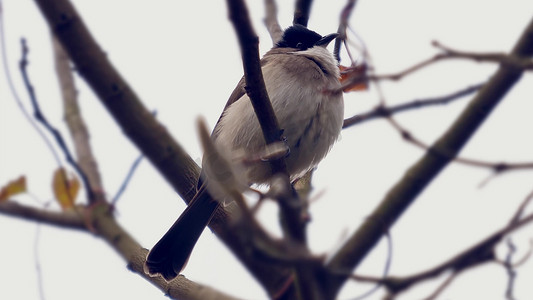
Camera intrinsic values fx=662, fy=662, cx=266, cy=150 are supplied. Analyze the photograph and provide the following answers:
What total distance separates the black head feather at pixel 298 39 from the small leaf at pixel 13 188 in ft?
11.5

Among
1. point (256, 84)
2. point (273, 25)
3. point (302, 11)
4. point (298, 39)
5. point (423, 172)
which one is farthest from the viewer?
point (298, 39)

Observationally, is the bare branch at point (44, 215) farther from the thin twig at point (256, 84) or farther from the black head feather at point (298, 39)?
the black head feather at point (298, 39)

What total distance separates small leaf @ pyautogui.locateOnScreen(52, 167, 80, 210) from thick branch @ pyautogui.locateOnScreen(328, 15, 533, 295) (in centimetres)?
123

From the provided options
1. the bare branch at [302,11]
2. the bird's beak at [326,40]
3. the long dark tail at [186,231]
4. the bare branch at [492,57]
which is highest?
the bare branch at [492,57]

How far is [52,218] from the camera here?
2.45 metres

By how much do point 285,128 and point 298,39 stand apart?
1.42 m

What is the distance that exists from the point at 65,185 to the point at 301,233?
58.5 inches

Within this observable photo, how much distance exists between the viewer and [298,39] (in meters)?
6.28

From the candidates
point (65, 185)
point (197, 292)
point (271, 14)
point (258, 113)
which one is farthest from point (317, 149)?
point (65, 185)

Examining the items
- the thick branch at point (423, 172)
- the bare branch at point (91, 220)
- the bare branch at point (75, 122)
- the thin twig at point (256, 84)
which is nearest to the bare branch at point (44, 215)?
the bare branch at point (91, 220)

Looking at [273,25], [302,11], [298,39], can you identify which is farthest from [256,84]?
[298,39]

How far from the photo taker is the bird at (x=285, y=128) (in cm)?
518

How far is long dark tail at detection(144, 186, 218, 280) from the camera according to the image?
4.95m

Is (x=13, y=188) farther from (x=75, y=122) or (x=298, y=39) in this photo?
(x=298, y=39)
